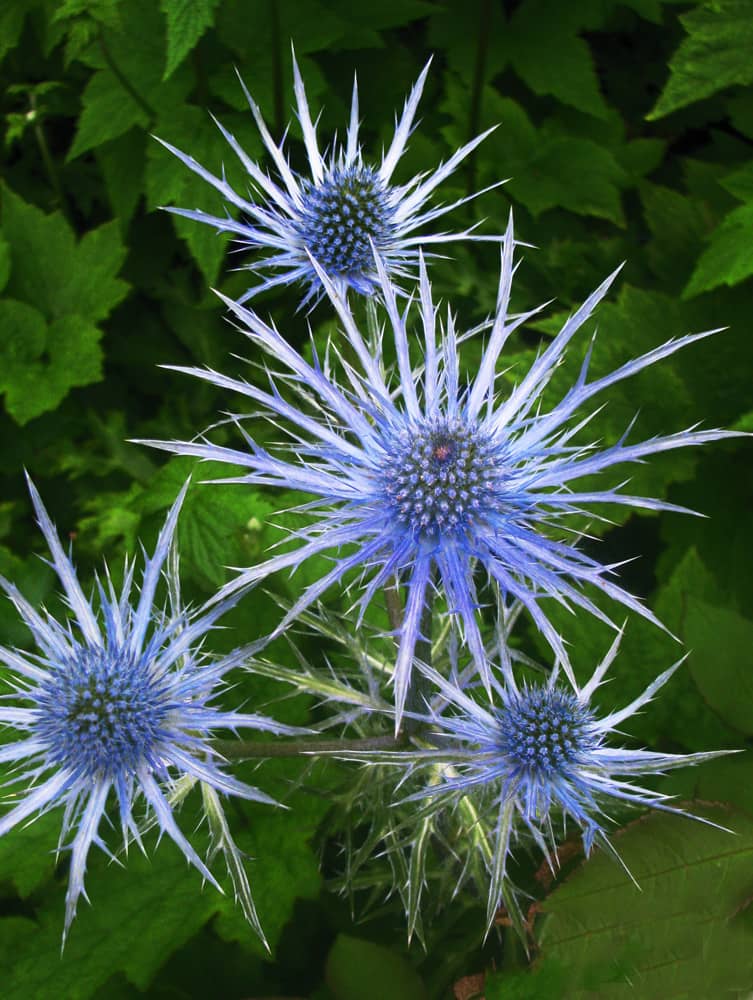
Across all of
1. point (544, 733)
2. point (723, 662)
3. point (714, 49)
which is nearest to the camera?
point (544, 733)

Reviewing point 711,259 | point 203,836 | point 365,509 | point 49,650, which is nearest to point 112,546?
point 203,836

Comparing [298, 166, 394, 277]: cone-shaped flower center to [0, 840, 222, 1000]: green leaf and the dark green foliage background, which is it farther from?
[0, 840, 222, 1000]: green leaf

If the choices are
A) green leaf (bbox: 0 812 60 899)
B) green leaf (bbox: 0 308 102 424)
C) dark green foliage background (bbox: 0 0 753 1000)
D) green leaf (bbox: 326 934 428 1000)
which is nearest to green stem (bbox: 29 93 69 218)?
dark green foliage background (bbox: 0 0 753 1000)

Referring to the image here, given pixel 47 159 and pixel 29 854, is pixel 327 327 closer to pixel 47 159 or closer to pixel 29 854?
pixel 47 159

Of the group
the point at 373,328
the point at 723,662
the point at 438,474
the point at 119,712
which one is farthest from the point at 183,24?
the point at 723,662

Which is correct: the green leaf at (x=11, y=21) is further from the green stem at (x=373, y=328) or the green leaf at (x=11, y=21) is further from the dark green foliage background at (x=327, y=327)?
the green stem at (x=373, y=328)

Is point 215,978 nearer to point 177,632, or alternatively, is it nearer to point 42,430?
point 177,632
